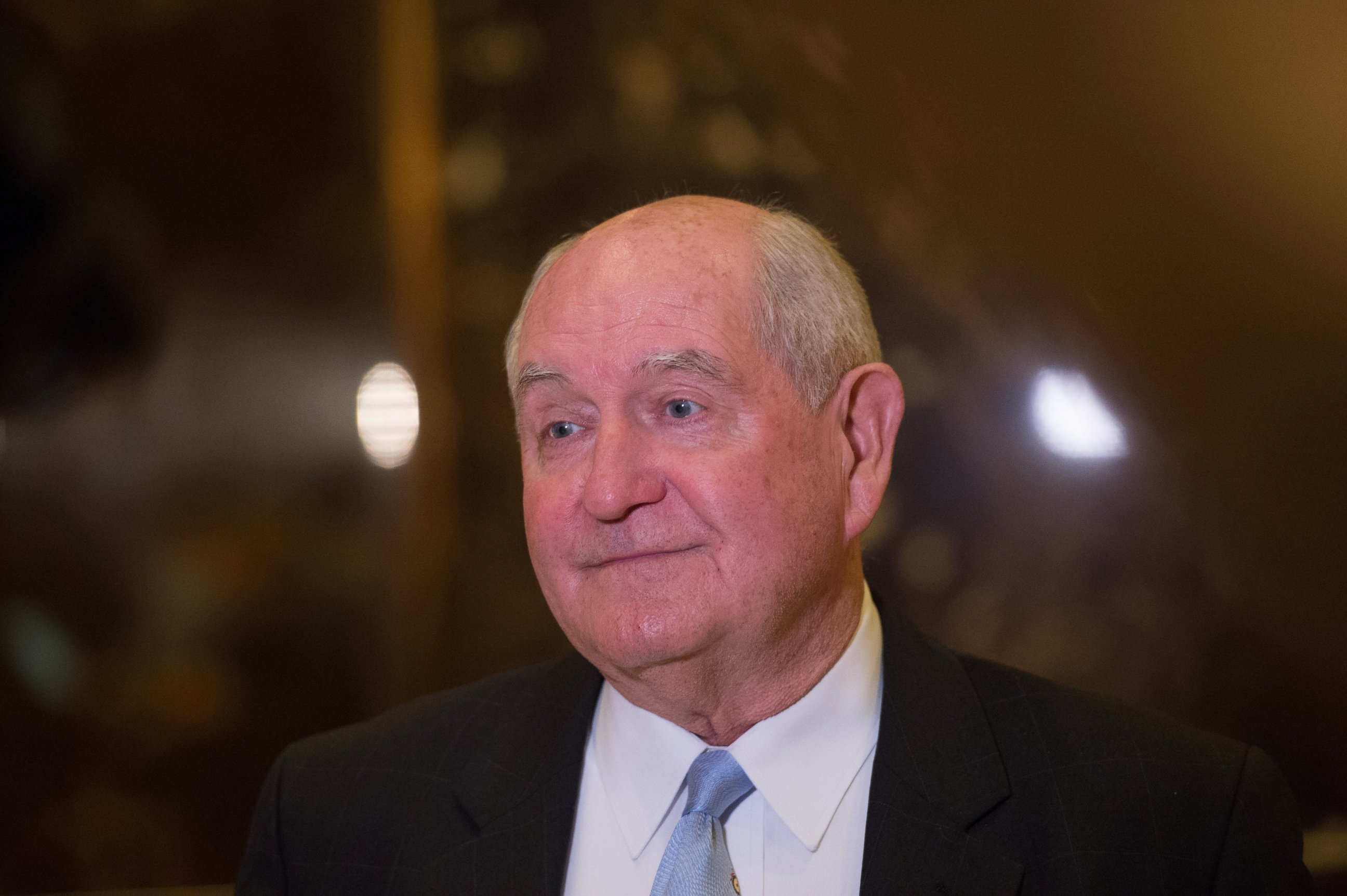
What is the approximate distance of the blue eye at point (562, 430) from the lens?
1737 millimetres

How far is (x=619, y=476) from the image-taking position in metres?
1.60

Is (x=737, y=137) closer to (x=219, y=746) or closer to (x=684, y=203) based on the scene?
(x=684, y=203)

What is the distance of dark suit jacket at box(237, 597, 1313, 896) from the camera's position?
1637mm

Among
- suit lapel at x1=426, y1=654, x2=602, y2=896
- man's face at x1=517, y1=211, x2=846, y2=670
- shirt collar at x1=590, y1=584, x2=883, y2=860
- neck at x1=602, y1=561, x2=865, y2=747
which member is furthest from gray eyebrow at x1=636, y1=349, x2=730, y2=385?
suit lapel at x1=426, y1=654, x2=602, y2=896

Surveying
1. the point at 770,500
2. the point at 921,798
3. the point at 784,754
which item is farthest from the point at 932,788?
the point at 770,500

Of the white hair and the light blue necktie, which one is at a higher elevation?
the white hair

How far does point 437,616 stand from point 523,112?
3.83 feet

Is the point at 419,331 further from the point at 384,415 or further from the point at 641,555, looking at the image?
the point at 641,555

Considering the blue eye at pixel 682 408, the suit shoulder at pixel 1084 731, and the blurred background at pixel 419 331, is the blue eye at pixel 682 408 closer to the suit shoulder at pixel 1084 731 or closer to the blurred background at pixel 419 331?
the suit shoulder at pixel 1084 731

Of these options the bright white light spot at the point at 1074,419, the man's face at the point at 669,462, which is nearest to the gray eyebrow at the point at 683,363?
the man's face at the point at 669,462

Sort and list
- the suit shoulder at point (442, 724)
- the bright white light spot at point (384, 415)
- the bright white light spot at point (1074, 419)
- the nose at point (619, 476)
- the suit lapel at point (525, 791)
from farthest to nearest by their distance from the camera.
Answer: the bright white light spot at point (384, 415) < the bright white light spot at point (1074, 419) < the suit shoulder at point (442, 724) < the suit lapel at point (525, 791) < the nose at point (619, 476)

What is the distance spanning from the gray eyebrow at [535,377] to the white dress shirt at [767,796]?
0.54 metres

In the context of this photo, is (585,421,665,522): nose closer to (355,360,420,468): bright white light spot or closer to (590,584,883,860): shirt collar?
(590,584,883,860): shirt collar

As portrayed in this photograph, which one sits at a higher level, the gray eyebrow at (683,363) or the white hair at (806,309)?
the white hair at (806,309)
